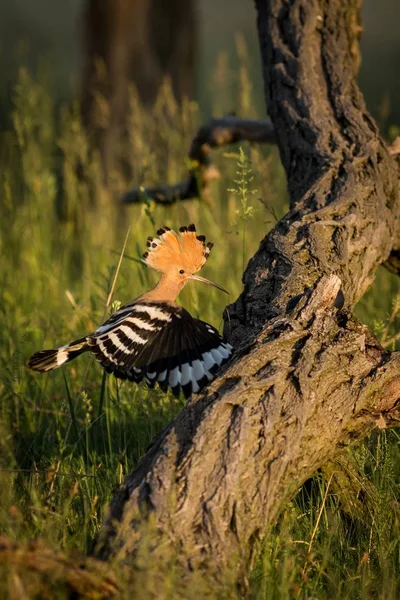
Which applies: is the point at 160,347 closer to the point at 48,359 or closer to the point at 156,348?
the point at 156,348

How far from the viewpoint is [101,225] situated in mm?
5273

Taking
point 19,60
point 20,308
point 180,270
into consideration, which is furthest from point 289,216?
point 19,60

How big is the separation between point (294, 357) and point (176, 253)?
0.66m

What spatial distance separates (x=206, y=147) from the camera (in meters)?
4.22

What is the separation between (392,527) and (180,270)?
0.99 meters

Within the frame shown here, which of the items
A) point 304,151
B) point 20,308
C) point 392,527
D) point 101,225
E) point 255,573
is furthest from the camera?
point 101,225

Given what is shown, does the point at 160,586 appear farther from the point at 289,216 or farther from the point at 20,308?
the point at 20,308

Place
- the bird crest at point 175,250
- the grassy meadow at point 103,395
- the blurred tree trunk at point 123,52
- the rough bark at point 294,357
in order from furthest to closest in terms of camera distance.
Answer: the blurred tree trunk at point 123,52, the bird crest at point 175,250, the grassy meadow at point 103,395, the rough bark at point 294,357

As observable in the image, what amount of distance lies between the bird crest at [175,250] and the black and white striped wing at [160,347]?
0.78 ft

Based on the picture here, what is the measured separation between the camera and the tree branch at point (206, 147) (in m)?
4.09

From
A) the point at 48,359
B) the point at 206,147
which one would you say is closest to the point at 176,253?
the point at 48,359

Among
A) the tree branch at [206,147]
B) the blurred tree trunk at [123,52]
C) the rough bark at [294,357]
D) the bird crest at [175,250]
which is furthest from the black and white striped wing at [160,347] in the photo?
the blurred tree trunk at [123,52]

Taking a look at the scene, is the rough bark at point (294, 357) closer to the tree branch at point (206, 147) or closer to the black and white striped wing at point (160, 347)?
the black and white striped wing at point (160, 347)

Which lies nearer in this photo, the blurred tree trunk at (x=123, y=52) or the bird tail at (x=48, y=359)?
the bird tail at (x=48, y=359)
